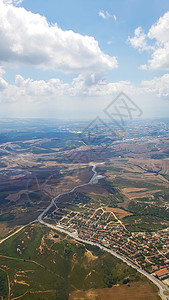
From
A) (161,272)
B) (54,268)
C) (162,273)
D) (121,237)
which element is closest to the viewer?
(162,273)

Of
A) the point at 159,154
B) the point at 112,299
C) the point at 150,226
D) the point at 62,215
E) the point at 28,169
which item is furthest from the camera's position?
the point at 159,154

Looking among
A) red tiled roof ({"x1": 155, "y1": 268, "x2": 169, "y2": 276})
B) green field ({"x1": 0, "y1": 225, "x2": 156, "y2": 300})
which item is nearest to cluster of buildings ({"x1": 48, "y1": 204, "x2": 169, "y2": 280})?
red tiled roof ({"x1": 155, "y1": 268, "x2": 169, "y2": 276})

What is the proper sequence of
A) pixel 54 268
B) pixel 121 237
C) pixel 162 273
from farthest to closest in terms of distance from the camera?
pixel 121 237
pixel 54 268
pixel 162 273

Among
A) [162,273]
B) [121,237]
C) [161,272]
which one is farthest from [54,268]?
[162,273]

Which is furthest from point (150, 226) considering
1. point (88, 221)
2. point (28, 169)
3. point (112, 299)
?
point (28, 169)

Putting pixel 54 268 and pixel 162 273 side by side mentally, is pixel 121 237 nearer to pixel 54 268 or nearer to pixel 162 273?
pixel 162 273

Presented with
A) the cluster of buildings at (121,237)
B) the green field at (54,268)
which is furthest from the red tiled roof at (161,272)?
the green field at (54,268)

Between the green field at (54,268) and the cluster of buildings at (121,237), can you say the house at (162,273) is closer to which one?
the cluster of buildings at (121,237)

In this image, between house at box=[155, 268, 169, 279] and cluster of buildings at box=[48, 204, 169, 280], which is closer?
house at box=[155, 268, 169, 279]

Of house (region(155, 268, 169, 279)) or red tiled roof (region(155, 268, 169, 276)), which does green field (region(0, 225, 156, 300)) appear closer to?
house (region(155, 268, 169, 279))

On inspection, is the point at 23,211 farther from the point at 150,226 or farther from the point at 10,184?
the point at 150,226

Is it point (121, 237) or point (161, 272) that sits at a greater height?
point (161, 272)
